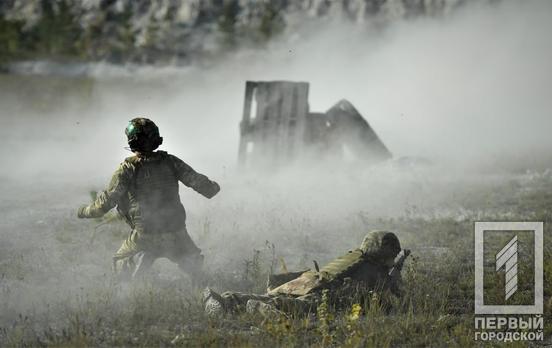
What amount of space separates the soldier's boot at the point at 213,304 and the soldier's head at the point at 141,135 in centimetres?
132

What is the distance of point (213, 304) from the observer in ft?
15.9

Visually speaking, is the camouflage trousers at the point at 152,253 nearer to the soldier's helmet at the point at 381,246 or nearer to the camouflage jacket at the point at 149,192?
the camouflage jacket at the point at 149,192

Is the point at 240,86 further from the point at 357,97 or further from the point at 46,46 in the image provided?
the point at 46,46

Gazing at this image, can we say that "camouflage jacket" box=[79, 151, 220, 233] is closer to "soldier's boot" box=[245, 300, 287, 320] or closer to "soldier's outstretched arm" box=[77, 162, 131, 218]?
"soldier's outstretched arm" box=[77, 162, 131, 218]

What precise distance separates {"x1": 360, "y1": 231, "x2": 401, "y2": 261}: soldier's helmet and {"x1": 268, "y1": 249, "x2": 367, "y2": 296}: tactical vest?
101 millimetres

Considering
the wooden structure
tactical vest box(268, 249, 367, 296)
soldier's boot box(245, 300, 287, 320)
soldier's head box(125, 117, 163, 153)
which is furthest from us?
the wooden structure

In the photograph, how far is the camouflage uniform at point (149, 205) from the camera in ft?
17.6

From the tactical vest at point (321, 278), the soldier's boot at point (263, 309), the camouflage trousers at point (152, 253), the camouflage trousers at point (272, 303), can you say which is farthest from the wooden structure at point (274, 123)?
the soldier's boot at point (263, 309)

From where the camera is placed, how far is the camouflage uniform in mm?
5352

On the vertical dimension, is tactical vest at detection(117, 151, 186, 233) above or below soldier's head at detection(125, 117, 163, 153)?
below

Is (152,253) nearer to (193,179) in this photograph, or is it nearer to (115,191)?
(115,191)

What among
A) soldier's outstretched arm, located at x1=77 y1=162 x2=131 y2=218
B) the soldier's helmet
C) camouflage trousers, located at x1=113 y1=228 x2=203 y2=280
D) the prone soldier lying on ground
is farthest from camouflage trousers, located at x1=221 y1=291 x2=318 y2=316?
soldier's outstretched arm, located at x1=77 y1=162 x2=131 y2=218

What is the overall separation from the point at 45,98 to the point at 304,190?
17.1 meters

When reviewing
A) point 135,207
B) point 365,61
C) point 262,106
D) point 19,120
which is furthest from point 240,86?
point 135,207
